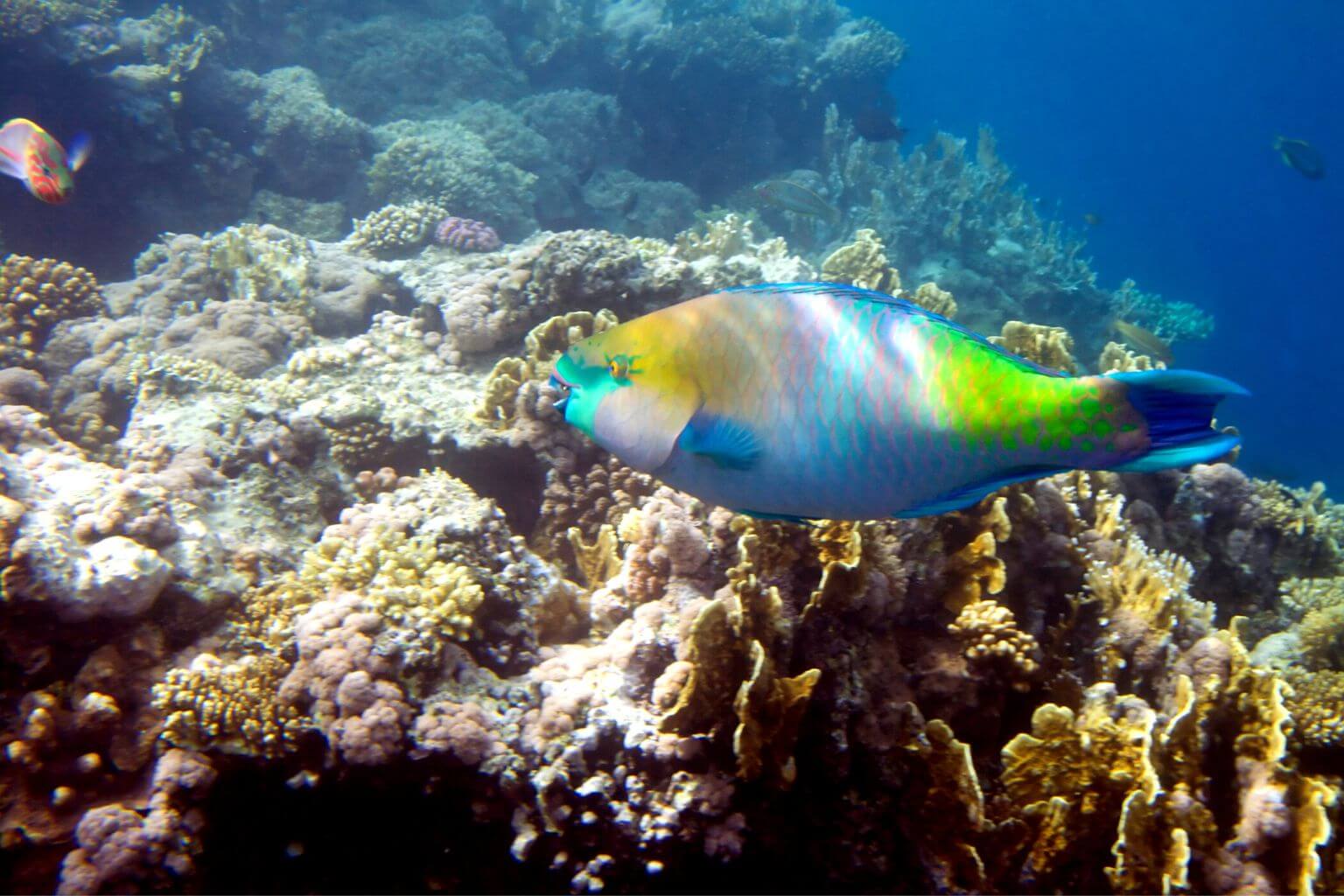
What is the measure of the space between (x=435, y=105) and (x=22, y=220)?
27.9 ft

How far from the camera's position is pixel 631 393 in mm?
1592

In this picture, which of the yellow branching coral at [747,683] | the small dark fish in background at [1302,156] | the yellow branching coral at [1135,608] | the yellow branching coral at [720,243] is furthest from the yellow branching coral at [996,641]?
the small dark fish in background at [1302,156]

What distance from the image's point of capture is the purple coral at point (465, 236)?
938 cm

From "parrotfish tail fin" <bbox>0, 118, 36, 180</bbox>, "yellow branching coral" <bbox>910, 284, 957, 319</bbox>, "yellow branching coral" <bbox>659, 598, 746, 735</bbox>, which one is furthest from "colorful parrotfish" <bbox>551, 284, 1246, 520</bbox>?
"parrotfish tail fin" <bbox>0, 118, 36, 180</bbox>

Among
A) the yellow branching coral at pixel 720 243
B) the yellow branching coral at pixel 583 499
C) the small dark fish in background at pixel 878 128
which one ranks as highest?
the small dark fish in background at pixel 878 128

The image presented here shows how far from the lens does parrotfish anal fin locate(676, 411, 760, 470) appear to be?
58.5 inches

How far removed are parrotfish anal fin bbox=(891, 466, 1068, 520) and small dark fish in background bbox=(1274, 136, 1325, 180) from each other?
75.5ft

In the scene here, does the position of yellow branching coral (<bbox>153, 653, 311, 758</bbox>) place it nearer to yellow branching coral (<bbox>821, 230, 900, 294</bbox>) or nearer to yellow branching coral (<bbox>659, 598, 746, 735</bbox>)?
yellow branching coral (<bbox>659, 598, 746, 735</bbox>)

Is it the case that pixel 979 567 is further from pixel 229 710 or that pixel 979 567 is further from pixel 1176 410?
pixel 229 710

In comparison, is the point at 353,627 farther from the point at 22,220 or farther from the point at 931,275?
the point at 22,220

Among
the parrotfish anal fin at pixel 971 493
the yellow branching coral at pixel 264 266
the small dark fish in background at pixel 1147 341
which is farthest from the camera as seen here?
the small dark fish in background at pixel 1147 341

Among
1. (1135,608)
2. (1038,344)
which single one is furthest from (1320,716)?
(1038,344)

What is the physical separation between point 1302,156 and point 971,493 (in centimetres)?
2396

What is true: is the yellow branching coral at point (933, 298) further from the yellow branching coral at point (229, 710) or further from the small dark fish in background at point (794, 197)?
the yellow branching coral at point (229, 710)
